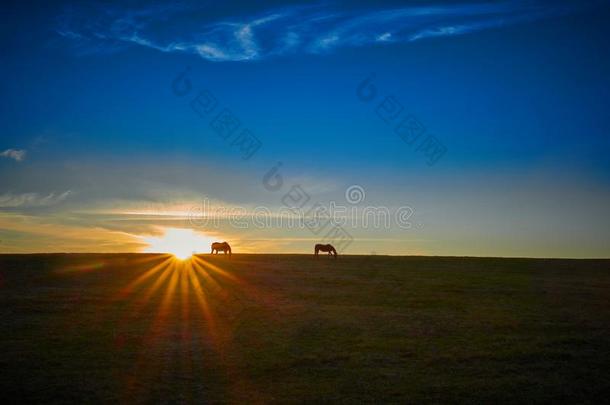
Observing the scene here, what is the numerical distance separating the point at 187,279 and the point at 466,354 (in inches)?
779

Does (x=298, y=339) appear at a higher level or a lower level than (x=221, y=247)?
lower

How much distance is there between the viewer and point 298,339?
17.5 meters

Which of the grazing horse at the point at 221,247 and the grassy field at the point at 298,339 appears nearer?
the grassy field at the point at 298,339

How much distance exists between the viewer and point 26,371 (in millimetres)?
13633

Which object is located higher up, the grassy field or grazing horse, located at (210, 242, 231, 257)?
grazing horse, located at (210, 242, 231, 257)

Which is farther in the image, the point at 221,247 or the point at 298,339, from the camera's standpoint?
the point at 221,247

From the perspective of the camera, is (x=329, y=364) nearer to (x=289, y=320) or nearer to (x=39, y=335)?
(x=289, y=320)

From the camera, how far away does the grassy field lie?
12719 mm

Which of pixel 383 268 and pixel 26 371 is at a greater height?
pixel 383 268

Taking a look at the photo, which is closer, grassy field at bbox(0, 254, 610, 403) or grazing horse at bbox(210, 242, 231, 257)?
grassy field at bbox(0, 254, 610, 403)

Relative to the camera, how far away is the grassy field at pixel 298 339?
12.7 m

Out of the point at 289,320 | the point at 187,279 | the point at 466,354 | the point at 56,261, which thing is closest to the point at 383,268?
the point at 187,279

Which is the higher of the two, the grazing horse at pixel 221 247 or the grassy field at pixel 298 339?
the grazing horse at pixel 221 247

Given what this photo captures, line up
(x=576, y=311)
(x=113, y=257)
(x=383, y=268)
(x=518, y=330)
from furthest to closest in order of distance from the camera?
(x=113, y=257) → (x=383, y=268) → (x=576, y=311) → (x=518, y=330)
